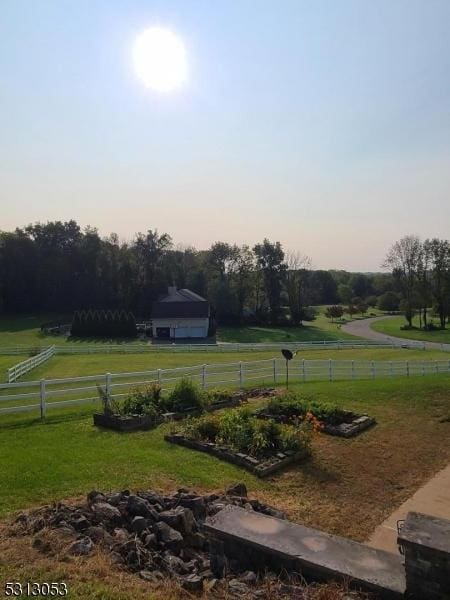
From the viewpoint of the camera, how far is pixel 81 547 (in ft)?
17.2

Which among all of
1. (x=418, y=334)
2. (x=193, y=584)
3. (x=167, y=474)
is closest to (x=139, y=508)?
(x=193, y=584)

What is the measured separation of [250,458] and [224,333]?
172 feet

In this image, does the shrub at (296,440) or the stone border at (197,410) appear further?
the stone border at (197,410)

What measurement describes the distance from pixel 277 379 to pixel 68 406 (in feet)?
29.0

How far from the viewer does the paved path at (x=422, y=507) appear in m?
6.64

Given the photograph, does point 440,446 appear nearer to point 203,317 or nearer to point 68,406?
point 68,406

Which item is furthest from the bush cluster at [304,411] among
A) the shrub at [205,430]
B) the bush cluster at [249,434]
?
the shrub at [205,430]

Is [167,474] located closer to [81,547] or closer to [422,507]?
[81,547]

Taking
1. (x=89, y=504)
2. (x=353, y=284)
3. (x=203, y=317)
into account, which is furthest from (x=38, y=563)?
(x=353, y=284)

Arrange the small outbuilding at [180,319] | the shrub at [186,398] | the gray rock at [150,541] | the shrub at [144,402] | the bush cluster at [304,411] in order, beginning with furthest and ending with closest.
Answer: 1. the small outbuilding at [180,319]
2. the shrub at [186,398]
3. the bush cluster at [304,411]
4. the shrub at [144,402]
5. the gray rock at [150,541]

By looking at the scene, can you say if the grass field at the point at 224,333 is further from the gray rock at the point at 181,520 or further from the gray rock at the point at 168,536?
the gray rock at the point at 168,536

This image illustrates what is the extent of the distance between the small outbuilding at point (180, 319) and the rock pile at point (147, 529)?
50.7m

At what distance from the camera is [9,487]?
7.64 meters

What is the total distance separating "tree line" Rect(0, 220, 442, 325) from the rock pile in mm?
63375
